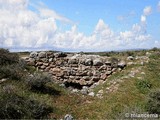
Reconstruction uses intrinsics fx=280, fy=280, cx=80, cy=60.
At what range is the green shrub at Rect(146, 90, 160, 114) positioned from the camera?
1427 centimetres

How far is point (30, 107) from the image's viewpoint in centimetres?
1340

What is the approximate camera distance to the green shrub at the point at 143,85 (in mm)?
18000

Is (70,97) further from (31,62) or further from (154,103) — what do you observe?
(31,62)

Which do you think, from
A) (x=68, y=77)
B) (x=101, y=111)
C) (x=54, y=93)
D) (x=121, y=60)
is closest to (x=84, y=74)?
(x=68, y=77)

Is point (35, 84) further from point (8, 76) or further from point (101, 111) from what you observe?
point (101, 111)

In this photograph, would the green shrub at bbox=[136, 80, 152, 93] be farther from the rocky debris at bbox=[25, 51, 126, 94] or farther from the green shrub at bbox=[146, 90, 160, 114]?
the rocky debris at bbox=[25, 51, 126, 94]

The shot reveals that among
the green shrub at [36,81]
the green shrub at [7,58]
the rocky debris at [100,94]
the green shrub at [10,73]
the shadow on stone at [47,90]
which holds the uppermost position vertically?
the green shrub at [7,58]

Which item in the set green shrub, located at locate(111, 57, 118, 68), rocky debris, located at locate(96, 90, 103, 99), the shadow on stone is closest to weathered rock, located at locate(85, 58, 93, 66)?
green shrub, located at locate(111, 57, 118, 68)

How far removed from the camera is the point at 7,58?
2014 centimetres

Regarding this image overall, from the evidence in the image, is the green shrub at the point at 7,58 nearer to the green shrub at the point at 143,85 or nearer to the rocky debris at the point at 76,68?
the rocky debris at the point at 76,68

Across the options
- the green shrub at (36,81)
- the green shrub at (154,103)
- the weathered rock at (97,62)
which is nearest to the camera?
the green shrub at (154,103)

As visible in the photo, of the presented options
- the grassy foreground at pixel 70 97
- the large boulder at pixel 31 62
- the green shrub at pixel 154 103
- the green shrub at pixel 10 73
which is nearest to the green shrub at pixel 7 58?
the grassy foreground at pixel 70 97

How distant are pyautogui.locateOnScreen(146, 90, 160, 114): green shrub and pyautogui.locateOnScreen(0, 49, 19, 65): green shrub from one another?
33.2 ft

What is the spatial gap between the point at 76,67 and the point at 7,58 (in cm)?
600
